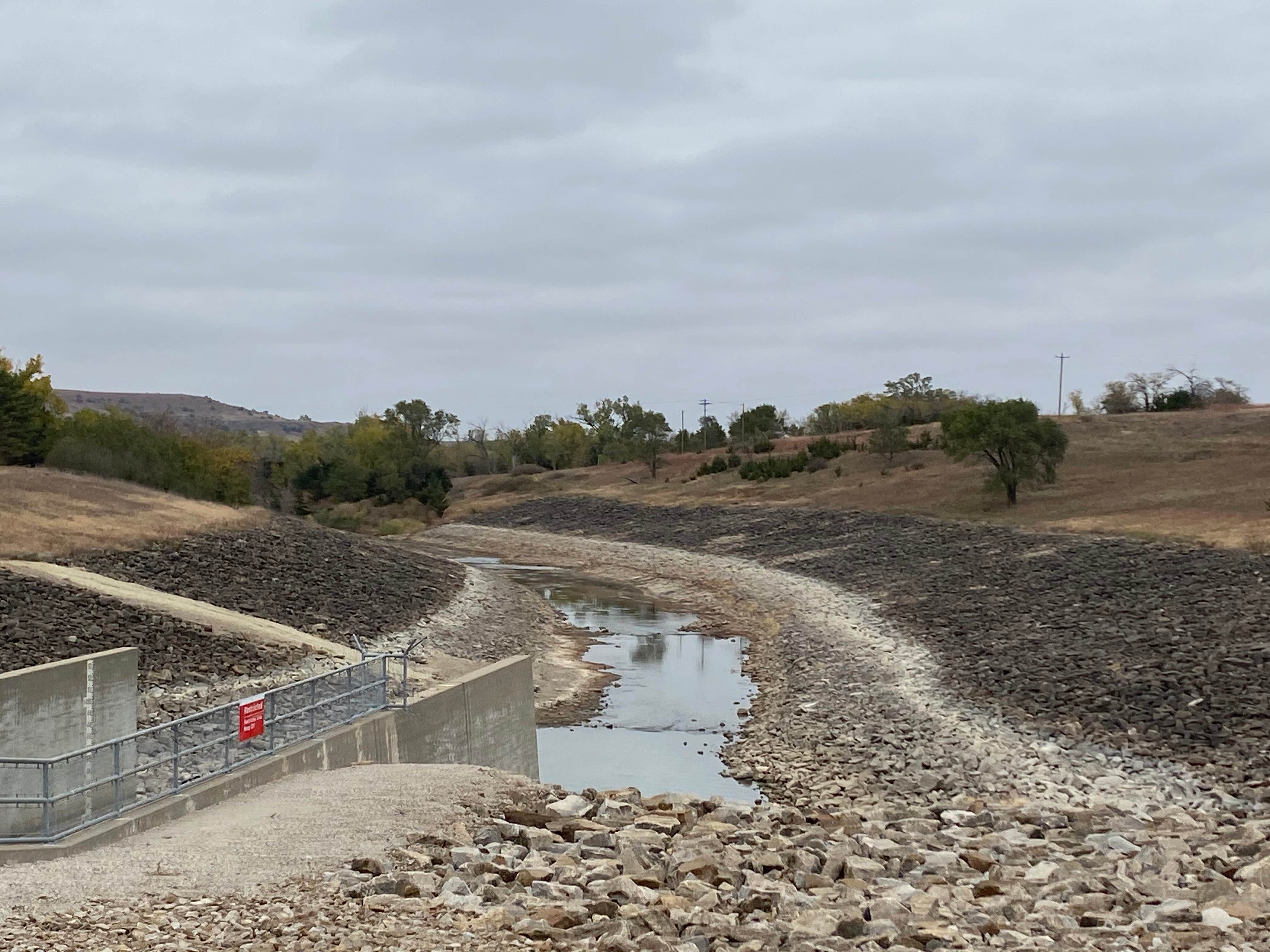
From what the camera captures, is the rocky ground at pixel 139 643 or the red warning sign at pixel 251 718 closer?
the red warning sign at pixel 251 718

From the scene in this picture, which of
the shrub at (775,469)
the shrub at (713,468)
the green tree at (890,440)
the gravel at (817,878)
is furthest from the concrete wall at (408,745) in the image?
the shrub at (713,468)

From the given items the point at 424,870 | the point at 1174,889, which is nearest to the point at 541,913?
the point at 424,870

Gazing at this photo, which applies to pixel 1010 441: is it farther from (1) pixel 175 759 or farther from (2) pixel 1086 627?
(1) pixel 175 759

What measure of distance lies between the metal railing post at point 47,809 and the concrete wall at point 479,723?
6522 mm

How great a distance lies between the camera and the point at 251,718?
51.1 ft

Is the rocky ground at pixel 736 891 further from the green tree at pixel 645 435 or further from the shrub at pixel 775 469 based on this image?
→ the green tree at pixel 645 435

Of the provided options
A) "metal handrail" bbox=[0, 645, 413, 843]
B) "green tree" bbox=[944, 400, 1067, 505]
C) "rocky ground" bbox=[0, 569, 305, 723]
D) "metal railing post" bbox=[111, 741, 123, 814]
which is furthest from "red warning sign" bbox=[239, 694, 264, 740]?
"green tree" bbox=[944, 400, 1067, 505]

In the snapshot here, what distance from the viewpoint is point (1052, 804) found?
16016 millimetres

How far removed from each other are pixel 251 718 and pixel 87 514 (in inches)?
1101

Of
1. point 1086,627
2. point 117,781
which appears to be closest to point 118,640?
point 117,781

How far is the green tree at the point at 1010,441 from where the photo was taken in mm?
56688

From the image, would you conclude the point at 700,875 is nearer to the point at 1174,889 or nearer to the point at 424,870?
the point at 424,870

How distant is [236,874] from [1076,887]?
7.09 metres

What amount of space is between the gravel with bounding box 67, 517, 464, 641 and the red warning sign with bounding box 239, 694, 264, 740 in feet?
49.8
